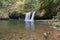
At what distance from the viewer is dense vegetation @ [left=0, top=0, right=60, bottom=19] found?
1335 inches

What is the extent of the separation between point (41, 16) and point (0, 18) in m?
8.37

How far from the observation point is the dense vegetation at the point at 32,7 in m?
33.9

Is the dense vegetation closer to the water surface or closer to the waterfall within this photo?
the waterfall

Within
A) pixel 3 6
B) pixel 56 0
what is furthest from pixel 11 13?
pixel 56 0

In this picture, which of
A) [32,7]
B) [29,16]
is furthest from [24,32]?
[32,7]

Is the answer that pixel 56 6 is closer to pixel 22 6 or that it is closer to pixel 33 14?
pixel 33 14

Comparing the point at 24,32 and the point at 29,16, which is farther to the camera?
the point at 29,16

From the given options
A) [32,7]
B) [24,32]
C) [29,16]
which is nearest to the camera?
[24,32]

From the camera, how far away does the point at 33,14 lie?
3541cm

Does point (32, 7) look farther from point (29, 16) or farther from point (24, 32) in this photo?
point (24, 32)

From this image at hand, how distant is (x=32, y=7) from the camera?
38500mm

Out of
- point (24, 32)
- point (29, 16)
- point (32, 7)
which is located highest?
point (32, 7)

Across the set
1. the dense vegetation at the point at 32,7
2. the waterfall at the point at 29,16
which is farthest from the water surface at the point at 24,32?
the waterfall at the point at 29,16

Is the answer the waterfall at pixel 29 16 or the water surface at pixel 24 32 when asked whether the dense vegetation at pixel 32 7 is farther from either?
the water surface at pixel 24 32
